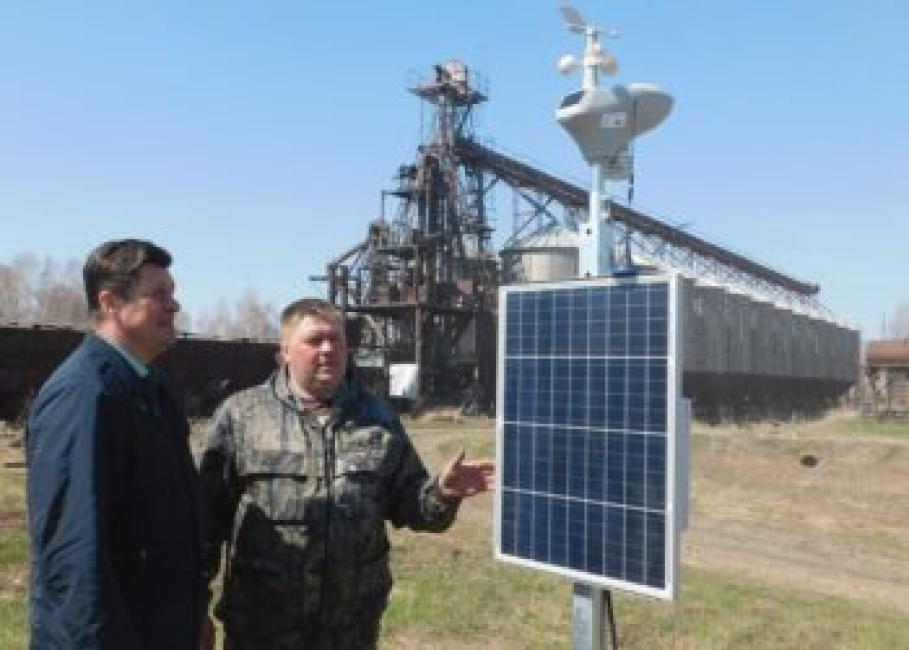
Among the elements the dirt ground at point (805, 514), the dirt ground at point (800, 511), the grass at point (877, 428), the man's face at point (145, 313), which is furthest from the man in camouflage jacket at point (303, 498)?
the grass at point (877, 428)

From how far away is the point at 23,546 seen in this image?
1009cm

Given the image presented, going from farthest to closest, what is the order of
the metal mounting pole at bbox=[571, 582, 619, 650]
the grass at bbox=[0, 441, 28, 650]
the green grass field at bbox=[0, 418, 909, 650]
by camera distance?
the green grass field at bbox=[0, 418, 909, 650] < the grass at bbox=[0, 441, 28, 650] < the metal mounting pole at bbox=[571, 582, 619, 650]

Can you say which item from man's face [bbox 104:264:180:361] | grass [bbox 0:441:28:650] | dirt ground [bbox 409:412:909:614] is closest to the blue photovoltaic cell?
man's face [bbox 104:264:180:361]

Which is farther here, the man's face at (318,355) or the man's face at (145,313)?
the man's face at (318,355)

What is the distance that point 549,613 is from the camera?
343 inches

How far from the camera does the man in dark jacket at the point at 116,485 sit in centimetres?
303

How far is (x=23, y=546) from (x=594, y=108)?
7790mm

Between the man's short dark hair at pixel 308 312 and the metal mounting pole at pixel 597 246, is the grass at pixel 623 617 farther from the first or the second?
the man's short dark hair at pixel 308 312

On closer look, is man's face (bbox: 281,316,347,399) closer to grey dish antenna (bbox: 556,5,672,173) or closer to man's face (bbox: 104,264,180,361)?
man's face (bbox: 104,264,180,361)

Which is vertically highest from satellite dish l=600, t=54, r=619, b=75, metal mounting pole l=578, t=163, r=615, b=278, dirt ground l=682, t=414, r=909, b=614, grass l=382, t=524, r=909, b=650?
satellite dish l=600, t=54, r=619, b=75

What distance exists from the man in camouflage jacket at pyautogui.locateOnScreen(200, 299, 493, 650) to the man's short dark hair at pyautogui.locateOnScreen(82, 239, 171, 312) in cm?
89

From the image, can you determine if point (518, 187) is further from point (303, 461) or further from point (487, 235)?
point (303, 461)

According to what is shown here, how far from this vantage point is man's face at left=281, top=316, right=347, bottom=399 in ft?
13.8

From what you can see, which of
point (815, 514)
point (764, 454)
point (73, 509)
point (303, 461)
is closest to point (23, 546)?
point (303, 461)
